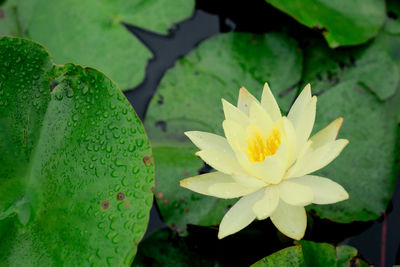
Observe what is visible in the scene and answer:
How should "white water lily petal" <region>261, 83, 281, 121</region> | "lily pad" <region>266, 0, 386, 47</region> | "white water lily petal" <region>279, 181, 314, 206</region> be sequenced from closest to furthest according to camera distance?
"white water lily petal" <region>279, 181, 314, 206</region>
"white water lily petal" <region>261, 83, 281, 121</region>
"lily pad" <region>266, 0, 386, 47</region>

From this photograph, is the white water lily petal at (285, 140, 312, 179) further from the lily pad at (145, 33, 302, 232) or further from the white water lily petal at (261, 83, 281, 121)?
the lily pad at (145, 33, 302, 232)

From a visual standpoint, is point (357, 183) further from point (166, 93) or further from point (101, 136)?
point (101, 136)

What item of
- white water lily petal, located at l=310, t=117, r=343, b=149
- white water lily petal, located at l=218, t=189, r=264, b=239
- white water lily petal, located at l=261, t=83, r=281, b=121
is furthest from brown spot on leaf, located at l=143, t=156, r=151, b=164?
white water lily petal, located at l=310, t=117, r=343, b=149

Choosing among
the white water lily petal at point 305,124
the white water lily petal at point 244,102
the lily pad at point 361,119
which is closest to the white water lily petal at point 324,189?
the white water lily petal at point 305,124

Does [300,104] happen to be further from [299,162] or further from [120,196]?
[120,196]

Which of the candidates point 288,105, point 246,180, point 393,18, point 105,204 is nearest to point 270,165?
point 246,180

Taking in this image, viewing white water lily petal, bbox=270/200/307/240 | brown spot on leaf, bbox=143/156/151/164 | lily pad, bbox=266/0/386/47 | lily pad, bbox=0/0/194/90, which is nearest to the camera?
white water lily petal, bbox=270/200/307/240
